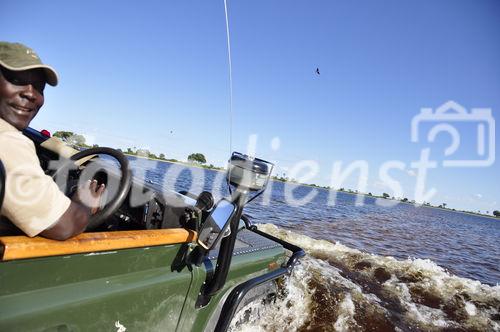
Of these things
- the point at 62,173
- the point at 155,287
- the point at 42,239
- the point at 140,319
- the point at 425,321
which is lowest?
the point at 425,321

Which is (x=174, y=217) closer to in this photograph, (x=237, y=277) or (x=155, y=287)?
(x=155, y=287)

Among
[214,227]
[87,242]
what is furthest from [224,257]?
[87,242]

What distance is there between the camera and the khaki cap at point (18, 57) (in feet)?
4.52

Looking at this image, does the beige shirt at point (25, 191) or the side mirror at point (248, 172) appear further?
the side mirror at point (248, 172)

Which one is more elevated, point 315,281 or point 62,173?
point 62,173

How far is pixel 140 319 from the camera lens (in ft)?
5.64

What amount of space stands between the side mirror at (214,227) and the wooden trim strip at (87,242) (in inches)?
9.9

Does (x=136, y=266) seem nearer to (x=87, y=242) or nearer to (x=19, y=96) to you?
(x=87, y=242)

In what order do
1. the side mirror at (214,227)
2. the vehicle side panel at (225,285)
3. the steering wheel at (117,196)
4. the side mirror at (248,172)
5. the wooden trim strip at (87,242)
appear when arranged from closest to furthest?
the wooden trim strip at (87,242) < the steering wheel at (117,196) < the side mirror at (214,227) < the side mirror at (248,172) < the vehicle side panel at (225,285)

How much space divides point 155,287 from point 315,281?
451cm

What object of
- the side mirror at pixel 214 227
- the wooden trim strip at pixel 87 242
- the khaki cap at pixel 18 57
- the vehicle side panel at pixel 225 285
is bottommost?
the vehicle side panel at pixel 225 285

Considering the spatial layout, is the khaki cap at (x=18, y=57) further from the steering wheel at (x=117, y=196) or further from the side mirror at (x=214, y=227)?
the side mirror at (x=214, y=227)

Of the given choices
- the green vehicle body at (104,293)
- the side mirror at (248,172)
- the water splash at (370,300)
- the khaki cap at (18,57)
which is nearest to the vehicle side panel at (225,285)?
the green vehicle body at (104,293)

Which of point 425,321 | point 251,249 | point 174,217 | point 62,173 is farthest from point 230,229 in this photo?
point 425,321
